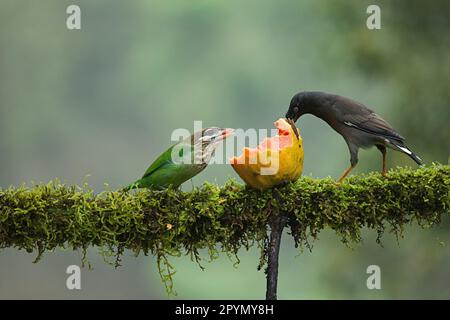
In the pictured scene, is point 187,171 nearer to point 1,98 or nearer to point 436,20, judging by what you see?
point 436,20

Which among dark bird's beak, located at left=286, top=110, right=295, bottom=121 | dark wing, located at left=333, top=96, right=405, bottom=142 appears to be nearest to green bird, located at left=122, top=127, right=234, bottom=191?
dark bird's beak, located at left=286, top=110, right=295, bottom=121

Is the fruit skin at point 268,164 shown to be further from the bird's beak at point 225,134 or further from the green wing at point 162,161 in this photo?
the green wing at point 162,161

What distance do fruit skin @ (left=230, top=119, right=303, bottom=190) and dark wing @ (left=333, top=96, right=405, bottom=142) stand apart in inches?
17.7

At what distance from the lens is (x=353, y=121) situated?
3.35 metres

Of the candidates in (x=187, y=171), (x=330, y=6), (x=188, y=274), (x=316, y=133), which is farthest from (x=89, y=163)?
(x=187, y=171)

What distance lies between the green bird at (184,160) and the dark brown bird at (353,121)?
17.9 inches

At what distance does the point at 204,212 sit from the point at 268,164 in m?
0.31

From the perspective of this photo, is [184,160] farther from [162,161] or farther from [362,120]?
[362,120]

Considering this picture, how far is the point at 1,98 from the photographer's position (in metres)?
16.1

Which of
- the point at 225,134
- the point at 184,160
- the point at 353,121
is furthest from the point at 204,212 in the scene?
the point at 353,121

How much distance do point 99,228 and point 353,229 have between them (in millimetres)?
1012

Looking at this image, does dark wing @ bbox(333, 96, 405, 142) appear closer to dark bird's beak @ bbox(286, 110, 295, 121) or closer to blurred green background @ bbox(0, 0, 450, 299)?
dark bird's beak @ bbox(286, 110, 295, 121)

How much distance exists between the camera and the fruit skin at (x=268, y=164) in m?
2.89

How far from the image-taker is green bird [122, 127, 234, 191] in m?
3.01
